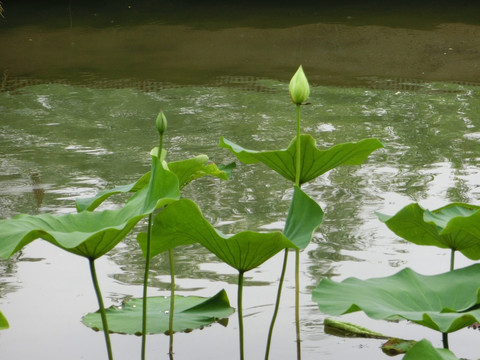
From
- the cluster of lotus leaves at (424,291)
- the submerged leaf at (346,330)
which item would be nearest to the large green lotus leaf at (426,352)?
the cluster of lotus leaves at (424,291)

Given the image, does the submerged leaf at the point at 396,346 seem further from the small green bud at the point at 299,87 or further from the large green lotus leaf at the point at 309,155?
the small green bud at the point at 299,87

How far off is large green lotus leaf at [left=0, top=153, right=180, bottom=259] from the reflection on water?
0.52 m

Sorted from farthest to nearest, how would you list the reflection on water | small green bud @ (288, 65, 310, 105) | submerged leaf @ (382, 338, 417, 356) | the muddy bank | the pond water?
the muddy bank, the reflection on water, the pond water, submerged leaf @ (382, 338, 417, 356), small green bud @ (288, 65, 310, 105)

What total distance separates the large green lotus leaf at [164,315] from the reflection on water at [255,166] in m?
0.06

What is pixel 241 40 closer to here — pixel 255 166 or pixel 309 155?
pixel 255 166

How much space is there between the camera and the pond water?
7.80ft

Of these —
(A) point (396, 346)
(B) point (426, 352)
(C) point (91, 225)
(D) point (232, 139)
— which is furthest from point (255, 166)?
(B) point (426, 352)

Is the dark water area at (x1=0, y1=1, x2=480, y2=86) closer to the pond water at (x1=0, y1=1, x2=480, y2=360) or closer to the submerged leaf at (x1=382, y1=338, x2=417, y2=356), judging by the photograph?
the pond water at (x1=0, y1=1, x2=480, y2=360)

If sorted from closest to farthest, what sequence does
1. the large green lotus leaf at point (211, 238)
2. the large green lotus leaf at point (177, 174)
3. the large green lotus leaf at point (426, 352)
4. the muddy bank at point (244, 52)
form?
the large green lotus leaf at point (426, 352) → the large green lotus leaf at point (211, 238) → the large green lotus leaf at point (177, 174) → the muddy bank at point (244, 52)

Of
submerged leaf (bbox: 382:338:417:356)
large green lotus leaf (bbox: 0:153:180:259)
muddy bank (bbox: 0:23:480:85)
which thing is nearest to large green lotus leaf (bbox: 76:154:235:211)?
large green lotus leaf (bbox: 0:153:180:259)

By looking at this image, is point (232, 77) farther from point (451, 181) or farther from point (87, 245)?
point (87, 245)

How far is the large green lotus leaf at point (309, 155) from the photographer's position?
199 cm

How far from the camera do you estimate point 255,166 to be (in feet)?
12.5

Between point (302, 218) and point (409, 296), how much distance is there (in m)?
0.27
